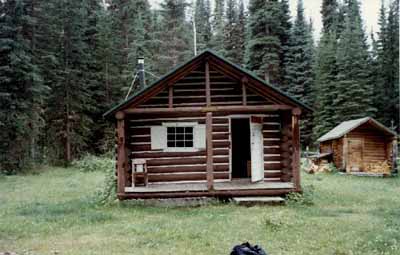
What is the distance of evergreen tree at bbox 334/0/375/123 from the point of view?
36.6m

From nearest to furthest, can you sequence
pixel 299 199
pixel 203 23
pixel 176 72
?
pixel 299 199 → pixel 176 72 → pixel 203 23

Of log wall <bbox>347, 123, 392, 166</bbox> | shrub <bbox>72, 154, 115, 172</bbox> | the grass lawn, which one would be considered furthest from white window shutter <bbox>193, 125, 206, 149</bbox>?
shrub <bbox>72, 154, 115, 172</bbox>

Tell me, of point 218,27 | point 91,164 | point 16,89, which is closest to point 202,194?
point 16,89

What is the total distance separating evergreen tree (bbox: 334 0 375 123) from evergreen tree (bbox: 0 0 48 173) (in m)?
23.1

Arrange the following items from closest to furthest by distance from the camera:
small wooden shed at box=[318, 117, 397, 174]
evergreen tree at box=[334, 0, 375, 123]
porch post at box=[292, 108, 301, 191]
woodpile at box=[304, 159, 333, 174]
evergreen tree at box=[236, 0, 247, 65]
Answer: porch post at box=[292, 108, 301, 191], small wooden shed at box=[318, 117, 397, 174], woodpile at box=[304, 159, 333, 174], evergreen tree at box=[334, 0, 375, 123], evergreen tree at box=[236, 0, 247, 65]

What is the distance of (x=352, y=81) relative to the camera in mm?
36438

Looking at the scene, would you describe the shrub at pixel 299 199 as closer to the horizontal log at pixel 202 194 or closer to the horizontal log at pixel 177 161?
the horizontal log at pixel 202 194

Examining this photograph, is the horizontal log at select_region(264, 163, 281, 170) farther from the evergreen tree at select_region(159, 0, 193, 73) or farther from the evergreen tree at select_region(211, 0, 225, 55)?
the evergreen tree at select_region(211, 0, 225, 55)

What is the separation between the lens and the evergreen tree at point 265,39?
3797cm

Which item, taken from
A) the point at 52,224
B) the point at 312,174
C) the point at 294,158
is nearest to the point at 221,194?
the point at 294,158

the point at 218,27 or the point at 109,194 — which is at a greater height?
the point at 218,27

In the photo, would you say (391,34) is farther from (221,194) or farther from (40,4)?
(221,194)

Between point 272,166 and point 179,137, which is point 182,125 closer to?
point 179,137

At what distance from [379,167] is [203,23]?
42.5 m
